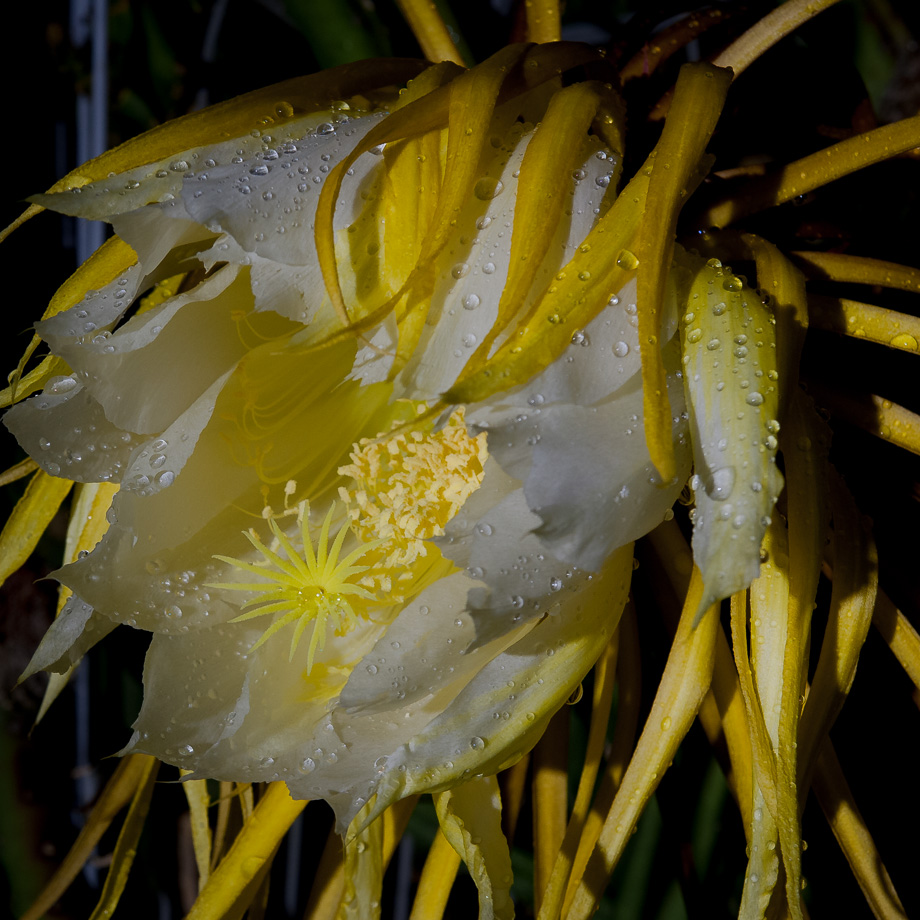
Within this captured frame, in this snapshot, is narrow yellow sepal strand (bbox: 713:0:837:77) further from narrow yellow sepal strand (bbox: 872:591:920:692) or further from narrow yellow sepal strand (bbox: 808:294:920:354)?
narrow yellow sepal strand (bbox: 872:591:920:692)

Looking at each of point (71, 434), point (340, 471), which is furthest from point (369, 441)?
point (71, 434)

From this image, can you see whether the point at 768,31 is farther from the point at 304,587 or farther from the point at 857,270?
the point at 304,587

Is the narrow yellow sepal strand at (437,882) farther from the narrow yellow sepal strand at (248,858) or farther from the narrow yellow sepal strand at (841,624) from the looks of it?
the narrow yellow sepal strand at (841,624)

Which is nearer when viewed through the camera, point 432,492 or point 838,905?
point 432,492

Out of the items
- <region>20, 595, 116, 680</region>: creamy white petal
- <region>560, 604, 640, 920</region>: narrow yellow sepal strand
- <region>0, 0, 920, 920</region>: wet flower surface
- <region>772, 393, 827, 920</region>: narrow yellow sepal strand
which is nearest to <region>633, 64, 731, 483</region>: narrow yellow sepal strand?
<region>0, 0, 920, 920</region>: wet flower surface

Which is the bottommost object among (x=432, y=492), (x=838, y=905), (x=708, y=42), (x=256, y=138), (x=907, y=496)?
(x=838, y=905)

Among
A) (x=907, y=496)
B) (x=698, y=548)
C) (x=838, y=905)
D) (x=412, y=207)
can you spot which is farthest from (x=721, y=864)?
(x=412, y=207)

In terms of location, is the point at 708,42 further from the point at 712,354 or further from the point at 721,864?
the point at 721,864
